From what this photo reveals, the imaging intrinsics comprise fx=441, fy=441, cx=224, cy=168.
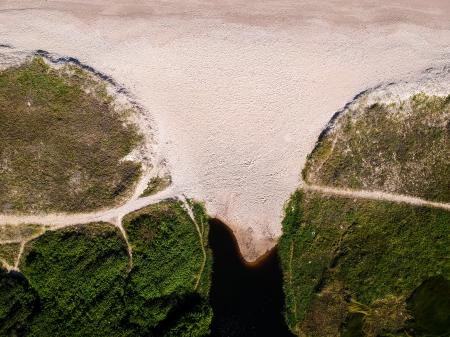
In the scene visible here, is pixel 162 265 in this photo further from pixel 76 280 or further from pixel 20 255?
pixel 20 255

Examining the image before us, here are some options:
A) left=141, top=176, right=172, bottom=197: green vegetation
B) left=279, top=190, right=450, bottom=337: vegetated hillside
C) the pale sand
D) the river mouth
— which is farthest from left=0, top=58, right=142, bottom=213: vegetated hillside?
left=279, top=190, right=450, bottom=337: vegetated hillside

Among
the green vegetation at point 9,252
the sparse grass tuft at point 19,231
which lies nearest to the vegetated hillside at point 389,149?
the sparse grass tuft at point 19,231

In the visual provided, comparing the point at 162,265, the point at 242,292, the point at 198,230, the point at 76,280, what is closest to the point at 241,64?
the point at 198,230

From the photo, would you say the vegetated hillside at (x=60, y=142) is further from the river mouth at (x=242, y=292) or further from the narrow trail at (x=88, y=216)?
the river mouth at (x=242, y=292)

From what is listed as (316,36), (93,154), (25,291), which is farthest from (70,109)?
(316,36)

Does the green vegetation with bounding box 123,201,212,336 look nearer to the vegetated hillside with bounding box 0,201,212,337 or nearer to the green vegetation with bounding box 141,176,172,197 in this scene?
the vegetated hillside with bounding box 0,201,212,337

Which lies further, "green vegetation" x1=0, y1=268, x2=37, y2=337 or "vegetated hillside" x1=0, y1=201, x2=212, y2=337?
"vegetated hillside" x1=0, y1=201, x2=212, y2=337

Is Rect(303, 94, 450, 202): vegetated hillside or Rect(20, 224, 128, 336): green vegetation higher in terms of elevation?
Rect(303, 94, 450, 202): vegetated hillside
